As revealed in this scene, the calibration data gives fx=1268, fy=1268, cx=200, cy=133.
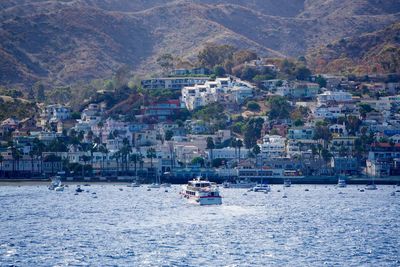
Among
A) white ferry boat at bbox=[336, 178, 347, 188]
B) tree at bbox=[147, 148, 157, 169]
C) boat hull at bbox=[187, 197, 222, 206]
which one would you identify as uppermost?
tree at bbox=[147, 148, 157, 169]

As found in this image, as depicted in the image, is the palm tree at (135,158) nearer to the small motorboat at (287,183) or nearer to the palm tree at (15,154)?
the palm tree at (15,154)

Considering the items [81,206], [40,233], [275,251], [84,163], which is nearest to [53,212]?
[81,206]

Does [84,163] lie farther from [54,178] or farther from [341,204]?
[341,204]

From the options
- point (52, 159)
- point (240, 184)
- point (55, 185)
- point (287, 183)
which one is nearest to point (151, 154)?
point (52, 159)

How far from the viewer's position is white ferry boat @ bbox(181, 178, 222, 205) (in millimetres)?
133250

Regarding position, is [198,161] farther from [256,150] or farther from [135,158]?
[135,158]

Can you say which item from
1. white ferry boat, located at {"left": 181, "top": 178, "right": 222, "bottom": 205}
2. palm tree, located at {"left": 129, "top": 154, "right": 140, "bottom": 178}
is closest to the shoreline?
palm tree, located at {"left": 129, "top": 154, "right": 140, "bottom": 178}

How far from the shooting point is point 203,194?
134m

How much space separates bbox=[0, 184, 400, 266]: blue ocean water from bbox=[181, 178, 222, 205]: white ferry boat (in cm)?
185

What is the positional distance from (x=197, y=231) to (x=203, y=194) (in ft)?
103

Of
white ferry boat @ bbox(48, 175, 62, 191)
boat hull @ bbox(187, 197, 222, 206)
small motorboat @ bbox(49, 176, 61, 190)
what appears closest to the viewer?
boat hull @ bbox(187, 197, 222, 206)

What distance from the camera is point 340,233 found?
336 ft

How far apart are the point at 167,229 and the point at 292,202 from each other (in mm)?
36480

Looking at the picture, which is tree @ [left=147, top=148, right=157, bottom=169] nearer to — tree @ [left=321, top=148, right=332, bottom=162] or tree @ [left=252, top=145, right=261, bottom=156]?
tree @ [left=252, top=145, right=261, bottom=156]
